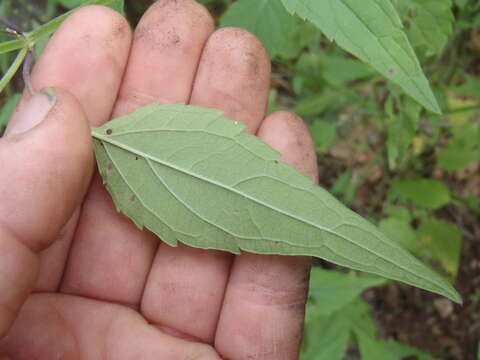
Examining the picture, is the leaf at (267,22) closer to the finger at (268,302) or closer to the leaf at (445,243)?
the finger at (268,302)

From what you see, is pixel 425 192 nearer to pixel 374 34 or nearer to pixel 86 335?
pixel 374 34

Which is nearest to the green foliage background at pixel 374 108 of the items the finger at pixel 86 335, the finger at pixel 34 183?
the finger at pixel 34 183

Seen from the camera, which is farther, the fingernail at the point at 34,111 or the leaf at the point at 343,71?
the leaf at the point at 343,71

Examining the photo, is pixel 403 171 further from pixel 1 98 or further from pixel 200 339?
pixel 1 98

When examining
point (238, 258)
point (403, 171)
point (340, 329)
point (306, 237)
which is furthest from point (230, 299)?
point (403, 171)

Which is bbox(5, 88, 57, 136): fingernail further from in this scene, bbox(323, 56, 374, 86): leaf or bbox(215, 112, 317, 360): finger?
bbox(323, 56, 374, 86): leaf

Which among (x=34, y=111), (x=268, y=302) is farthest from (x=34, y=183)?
(x=268, y=302)
